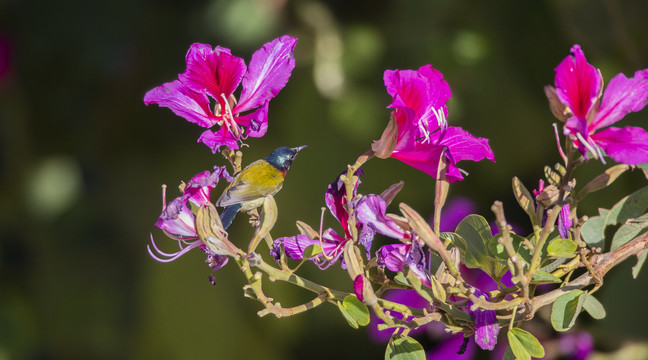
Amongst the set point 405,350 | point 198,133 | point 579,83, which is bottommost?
point 198,133

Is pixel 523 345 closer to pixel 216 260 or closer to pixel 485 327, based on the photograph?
pixel 485 327

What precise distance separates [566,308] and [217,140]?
15 centimetres

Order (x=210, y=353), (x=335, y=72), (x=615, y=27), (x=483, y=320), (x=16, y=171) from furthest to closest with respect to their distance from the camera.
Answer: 1. (x=16, y=171)
2. (x=210, y=353)
3. (x=335, y=72)
4. (x=615, y=27)
5. (x=483, y=320)

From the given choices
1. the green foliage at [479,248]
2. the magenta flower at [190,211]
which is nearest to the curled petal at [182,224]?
the magenta flower at [190,211]

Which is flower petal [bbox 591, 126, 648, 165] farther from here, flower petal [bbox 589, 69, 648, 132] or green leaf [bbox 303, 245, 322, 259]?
green leaf [bbox 303, 245, 322, 259]

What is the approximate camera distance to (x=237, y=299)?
0.98 metres

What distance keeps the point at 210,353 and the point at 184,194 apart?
0.74m

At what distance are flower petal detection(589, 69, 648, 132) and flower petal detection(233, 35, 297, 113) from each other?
0.12 m

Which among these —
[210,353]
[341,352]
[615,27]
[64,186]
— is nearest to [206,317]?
[210,353]

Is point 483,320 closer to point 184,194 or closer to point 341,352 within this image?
point 184,194

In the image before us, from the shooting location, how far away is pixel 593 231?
0.95ft

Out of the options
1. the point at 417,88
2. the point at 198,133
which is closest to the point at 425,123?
the point at 417,88

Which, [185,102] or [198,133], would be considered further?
[198,133]

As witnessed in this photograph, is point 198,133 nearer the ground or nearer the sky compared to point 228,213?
nearer the ground
